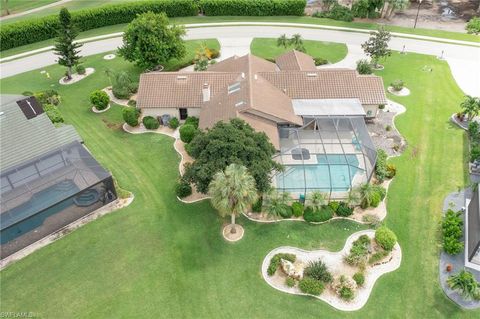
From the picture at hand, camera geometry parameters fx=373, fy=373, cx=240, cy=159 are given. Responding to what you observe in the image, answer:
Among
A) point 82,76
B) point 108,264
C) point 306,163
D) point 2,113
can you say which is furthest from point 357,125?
point 82,76

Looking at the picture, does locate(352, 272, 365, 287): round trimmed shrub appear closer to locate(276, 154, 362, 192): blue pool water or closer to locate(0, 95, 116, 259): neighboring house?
locate(276, 154, 362, 192): blue pool water

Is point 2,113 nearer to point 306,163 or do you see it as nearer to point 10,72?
point 10,72

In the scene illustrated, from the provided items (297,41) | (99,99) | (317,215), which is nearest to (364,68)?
(297,41)

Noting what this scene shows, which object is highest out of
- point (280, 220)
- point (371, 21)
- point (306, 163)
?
point (371, 21)

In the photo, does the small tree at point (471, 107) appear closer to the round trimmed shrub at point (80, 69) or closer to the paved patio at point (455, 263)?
the paved patio at point (455, 263)

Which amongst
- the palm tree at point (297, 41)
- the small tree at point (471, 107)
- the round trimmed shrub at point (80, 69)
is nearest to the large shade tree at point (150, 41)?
the round trimmed shrub at point (80, 69)

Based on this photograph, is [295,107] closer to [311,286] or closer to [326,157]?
[326,157]
